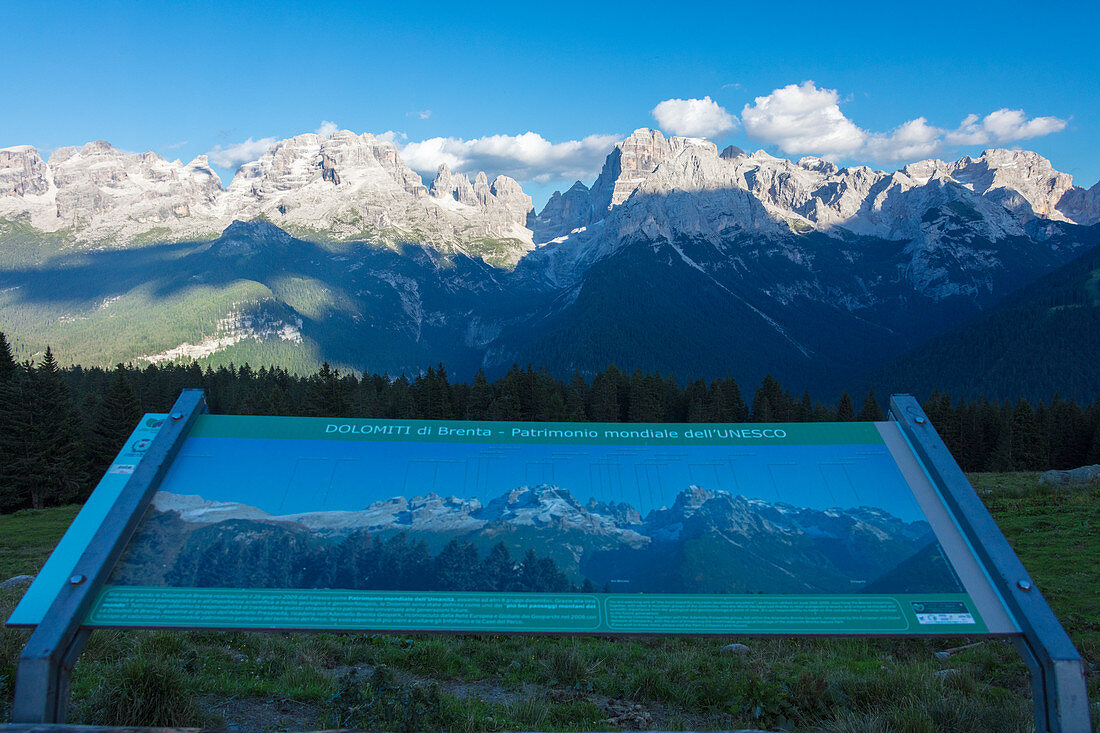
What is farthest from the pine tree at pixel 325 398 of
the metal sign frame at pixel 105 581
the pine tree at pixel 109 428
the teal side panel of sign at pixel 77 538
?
the metal sign frame at pixel 105 581

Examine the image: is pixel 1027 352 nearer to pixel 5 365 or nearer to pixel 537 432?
pixel 537 432

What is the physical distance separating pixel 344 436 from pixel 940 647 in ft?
37.6

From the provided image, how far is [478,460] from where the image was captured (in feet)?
26.9

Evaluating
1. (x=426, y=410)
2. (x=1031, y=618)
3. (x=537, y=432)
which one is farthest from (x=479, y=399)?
(x=1031, y=618)

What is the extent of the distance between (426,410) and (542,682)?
65721 mm

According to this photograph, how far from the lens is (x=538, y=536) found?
739 centimetres

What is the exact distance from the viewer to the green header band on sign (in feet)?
27.3

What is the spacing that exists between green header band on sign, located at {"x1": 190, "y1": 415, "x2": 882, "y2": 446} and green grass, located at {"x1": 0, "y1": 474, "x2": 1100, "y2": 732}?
2.97 m

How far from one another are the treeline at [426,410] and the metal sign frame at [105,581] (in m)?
40.5

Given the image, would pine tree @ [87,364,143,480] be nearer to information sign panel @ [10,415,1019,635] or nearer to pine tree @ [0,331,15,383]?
pine tree @ [0,331,15,383]

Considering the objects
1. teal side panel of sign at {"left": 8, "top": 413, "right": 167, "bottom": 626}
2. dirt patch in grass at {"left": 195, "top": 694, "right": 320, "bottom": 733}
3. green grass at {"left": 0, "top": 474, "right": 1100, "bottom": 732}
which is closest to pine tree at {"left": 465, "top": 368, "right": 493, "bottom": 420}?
green grass at {"left": 0, "top": 474, "right": 1100, "bottom": 732}

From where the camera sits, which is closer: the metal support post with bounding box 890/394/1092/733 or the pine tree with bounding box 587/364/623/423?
the metal support post with bounding box 890/394/1092/733

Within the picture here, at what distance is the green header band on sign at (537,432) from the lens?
8.34 m

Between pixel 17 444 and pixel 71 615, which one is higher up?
pixel 71 615
